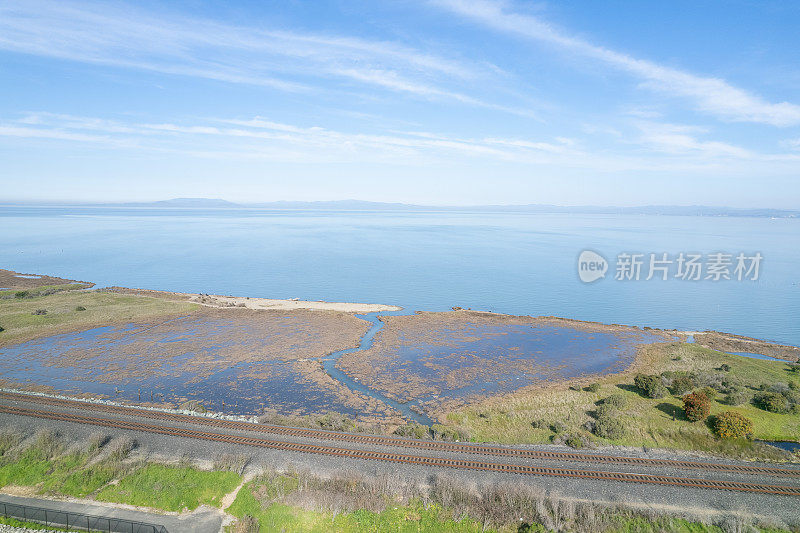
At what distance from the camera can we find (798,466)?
2116 centimetres

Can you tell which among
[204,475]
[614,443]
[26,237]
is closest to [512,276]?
[614,443]

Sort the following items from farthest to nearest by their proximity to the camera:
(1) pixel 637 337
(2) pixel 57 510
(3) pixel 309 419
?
(1) pixel 637 337 < (3) pixel 309 419 < (2) pixel 57 510

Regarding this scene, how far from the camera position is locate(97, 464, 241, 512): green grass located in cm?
1783

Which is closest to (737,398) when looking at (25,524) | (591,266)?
(25,524)

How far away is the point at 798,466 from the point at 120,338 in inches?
2172

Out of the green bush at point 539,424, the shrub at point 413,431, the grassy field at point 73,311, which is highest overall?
the green bush at point 539,424

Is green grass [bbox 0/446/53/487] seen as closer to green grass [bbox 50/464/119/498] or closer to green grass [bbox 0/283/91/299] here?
green grass [bbox 50/464/119/498]

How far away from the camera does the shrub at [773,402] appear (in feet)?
89.8

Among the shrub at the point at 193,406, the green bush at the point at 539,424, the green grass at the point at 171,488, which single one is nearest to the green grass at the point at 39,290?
the shrub at the point at 193,406

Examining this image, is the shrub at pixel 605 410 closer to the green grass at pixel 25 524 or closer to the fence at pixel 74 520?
the fence at pixel 74 520

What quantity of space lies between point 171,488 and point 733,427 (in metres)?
30.6

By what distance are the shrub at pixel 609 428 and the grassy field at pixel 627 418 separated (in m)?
0.30

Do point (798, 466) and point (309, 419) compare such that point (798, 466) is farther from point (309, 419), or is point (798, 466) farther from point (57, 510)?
point (57, 510)

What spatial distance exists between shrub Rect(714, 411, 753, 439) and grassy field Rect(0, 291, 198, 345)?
57.2 metres
